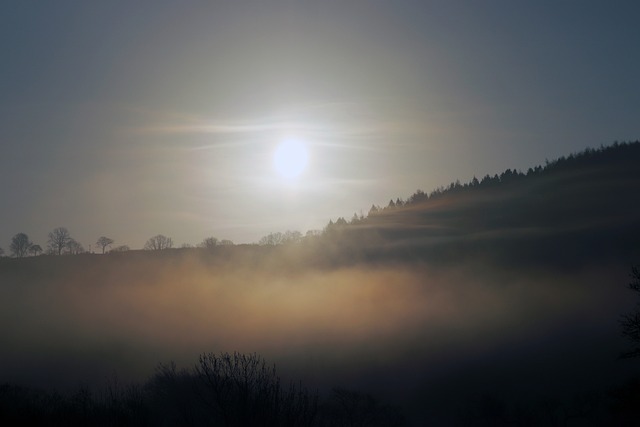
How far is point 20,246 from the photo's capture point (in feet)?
572

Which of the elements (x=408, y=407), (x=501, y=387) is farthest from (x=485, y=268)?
(x=408, y=407)

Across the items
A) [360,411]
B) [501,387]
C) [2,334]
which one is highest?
[2,334]

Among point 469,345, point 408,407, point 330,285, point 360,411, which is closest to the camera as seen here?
point 360,411

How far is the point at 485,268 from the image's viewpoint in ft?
599

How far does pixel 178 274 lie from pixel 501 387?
101904 mm

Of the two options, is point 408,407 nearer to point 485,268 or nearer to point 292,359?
point 292,359

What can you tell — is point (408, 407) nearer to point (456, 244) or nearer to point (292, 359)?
point (292, 359)

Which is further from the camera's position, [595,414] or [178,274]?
[178,274]

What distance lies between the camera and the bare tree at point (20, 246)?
173m

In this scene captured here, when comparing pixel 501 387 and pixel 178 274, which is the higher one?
pixel 178 274

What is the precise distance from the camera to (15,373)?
107m

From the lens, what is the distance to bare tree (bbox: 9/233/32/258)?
569 feet

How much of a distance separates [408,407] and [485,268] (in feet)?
291

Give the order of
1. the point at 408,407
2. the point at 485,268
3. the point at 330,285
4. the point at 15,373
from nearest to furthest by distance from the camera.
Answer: the point at 408,407, the point at 15,373, the point at 485,268, the point at 330,285
